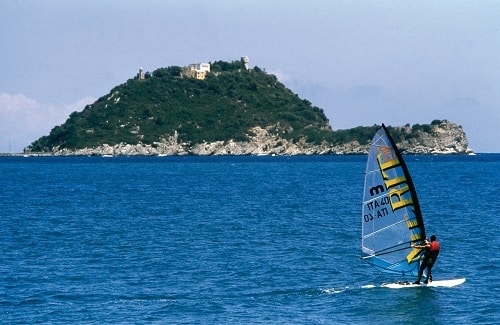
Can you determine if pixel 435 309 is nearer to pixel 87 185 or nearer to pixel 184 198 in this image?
pixel 184 198

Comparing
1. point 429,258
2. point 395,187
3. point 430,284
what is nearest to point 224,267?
point 430,284

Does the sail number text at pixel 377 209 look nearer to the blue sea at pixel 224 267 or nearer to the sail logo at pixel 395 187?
the sail logo at pixel 395 187

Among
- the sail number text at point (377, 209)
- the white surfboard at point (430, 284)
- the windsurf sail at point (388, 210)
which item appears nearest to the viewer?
the windsurf sail at point (388, 210)

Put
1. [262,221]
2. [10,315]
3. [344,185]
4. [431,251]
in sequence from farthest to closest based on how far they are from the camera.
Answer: [344,185] → [262,221] → [431,251] → [10,315]

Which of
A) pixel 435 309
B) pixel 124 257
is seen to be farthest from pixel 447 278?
pixel 124 257

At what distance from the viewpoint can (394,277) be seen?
3944 cm

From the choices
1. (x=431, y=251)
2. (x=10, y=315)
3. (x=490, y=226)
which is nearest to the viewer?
(x=10, y=315)

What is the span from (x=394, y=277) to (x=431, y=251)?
408 cm

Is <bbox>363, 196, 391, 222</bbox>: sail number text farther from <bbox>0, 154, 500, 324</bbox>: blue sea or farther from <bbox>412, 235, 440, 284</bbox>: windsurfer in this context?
<bbox>0, 154, 500, 324</bbox>: blue sea

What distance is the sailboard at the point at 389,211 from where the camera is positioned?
35656 millimetres

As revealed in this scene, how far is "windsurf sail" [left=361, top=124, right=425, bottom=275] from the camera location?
35.7 metres

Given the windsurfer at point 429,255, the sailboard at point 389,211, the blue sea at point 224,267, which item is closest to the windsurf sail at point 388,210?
the sailboard at point 389,211

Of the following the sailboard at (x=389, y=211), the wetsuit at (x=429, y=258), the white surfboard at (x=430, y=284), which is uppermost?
the sailboard at (x=389, y=211)

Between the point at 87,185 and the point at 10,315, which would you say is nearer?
the point at 10,315
